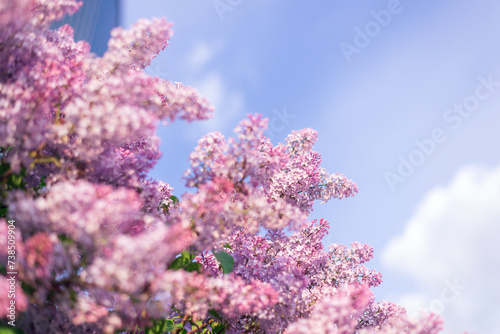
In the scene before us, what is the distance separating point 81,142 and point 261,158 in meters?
1.21

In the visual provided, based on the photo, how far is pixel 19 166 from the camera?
1.90 metres

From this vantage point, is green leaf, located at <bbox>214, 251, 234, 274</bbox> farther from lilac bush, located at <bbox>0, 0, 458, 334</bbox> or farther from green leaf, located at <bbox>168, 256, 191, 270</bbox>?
green leaf, located at <bbox>168, 256, 191, 270</bbox>

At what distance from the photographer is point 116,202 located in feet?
6.81

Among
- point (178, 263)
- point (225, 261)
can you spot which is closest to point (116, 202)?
point (178, 263)

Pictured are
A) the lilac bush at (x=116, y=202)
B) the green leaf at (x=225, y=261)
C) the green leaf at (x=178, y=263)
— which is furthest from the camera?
the green leaf at (x=225, y=261)

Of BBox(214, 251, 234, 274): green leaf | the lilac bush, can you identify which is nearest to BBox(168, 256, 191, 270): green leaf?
the lilac bush

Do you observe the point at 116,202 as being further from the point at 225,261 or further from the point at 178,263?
the point at 225,261

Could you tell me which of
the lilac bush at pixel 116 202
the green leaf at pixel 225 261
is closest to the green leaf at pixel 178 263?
the lilac bush at pixel 116 202

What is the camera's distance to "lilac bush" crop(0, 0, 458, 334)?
1.54 m

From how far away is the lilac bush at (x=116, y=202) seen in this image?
1543 millimetres

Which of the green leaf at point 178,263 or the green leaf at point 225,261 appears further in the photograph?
the green leaf at point 225,261

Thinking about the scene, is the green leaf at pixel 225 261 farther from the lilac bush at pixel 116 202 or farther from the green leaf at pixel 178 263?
A: the green leaf at pixel 178 263

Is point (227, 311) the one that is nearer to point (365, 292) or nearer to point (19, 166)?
point (365, 292)

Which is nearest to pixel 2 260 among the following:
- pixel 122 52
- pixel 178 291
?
pixel 178 291
